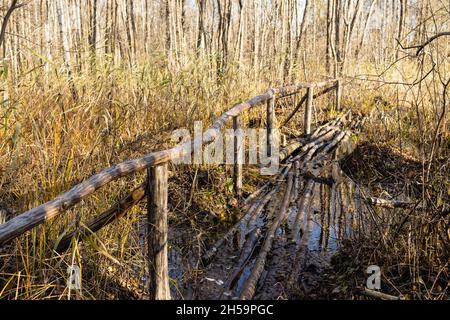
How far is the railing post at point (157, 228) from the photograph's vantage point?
2.04 meters

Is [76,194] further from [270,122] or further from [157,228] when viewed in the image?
[270,122]

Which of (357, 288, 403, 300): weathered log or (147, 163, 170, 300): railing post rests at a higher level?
(147, 163, 170, 300): railing post

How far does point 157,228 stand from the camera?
2.07 m

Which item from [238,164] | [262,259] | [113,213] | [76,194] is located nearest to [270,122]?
[238,164]

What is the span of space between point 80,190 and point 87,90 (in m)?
2.70

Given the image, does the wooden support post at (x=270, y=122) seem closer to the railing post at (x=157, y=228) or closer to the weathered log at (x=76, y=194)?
the weathered log at (x=76, y=194)

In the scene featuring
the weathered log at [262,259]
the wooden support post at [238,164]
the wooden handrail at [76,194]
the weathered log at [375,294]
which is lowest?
the weathered log at [262,259]

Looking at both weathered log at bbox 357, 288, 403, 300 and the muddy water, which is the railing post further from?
weathered log at bbox 357, 288, 403, 300

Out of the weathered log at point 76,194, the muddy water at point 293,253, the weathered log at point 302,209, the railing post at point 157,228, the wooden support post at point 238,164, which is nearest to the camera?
the weathered log at point 76,194

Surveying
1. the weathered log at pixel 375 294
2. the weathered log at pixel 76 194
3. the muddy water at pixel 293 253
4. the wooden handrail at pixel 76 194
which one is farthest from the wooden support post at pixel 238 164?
the weathered log at pixel 375 294

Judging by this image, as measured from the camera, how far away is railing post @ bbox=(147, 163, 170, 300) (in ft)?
6.71

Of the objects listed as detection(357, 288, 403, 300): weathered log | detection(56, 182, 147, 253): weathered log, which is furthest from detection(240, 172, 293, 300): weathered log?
detection(56, 182, 147, 253): weathered log
